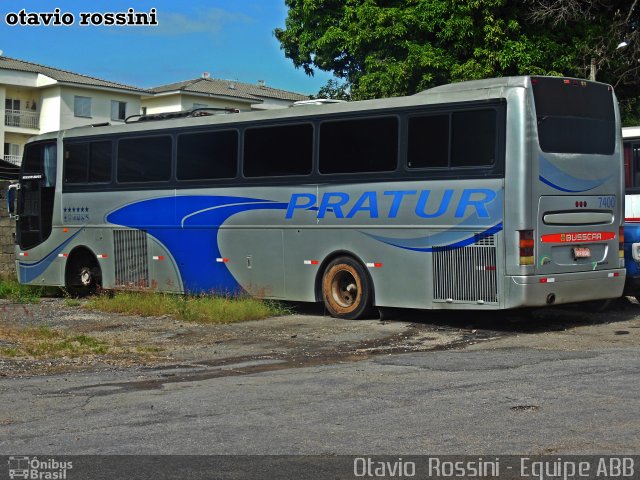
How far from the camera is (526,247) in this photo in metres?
14.2

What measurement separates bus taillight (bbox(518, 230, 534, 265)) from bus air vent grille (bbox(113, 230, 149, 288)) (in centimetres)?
801

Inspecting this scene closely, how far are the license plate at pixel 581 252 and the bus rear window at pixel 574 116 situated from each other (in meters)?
1.39

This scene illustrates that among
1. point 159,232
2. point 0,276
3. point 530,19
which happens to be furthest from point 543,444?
point 530,19

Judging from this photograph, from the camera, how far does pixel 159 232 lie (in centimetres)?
1919

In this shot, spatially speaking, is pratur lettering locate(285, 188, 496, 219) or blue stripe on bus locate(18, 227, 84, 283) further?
blue stripe on bus locate(18, 227, 84, 283)

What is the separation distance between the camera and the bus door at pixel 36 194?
21.4 metres

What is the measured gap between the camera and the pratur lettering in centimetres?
1450

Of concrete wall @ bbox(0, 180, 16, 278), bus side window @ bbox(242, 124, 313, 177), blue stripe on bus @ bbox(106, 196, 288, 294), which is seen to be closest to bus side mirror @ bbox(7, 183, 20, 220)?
concrete wall @ bbox(0, 180, 16, 278)

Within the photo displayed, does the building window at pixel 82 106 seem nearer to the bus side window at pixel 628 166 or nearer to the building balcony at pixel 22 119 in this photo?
the building balcony at pixel 22 119

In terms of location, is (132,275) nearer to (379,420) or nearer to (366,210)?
(366,210)

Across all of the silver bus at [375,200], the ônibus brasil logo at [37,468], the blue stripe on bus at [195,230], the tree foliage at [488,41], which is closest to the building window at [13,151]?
the tree foliage at [488,41]

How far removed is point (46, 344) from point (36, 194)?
30.4 feet

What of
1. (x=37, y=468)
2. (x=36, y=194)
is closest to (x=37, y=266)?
(x=36, y=194)

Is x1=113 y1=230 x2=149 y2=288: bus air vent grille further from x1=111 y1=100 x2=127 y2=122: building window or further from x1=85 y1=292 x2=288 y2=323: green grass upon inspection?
x1=111 y1=100 x2=127 y2=122: building window
